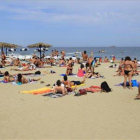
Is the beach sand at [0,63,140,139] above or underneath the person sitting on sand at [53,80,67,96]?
underneath

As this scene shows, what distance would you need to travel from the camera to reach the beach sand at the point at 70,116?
4094mm

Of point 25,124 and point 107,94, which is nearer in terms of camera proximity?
point 25,124

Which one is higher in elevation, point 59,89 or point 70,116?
point 59,89

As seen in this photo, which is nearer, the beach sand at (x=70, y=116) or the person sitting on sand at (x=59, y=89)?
the beach sand at (x=70, y=116)

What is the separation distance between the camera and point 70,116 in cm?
505

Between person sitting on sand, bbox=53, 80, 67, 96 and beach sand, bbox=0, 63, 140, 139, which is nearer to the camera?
beach sand, bbox=0, 63, 140, 139

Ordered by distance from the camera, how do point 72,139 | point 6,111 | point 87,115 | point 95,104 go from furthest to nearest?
1. point 95,104
2. point 6,111
3. point 87,115
4. point 72,139

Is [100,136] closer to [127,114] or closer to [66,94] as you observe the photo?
[127,114]

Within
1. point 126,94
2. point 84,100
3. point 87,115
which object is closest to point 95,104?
point 84,100

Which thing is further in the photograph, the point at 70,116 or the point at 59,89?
the point at 59,89

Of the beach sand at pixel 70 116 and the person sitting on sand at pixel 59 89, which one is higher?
the person sitting on sand at pixel 59 89

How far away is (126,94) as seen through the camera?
736 centimetres

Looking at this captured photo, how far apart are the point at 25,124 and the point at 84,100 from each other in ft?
7.70

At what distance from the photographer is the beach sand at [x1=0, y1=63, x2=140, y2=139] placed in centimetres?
409
